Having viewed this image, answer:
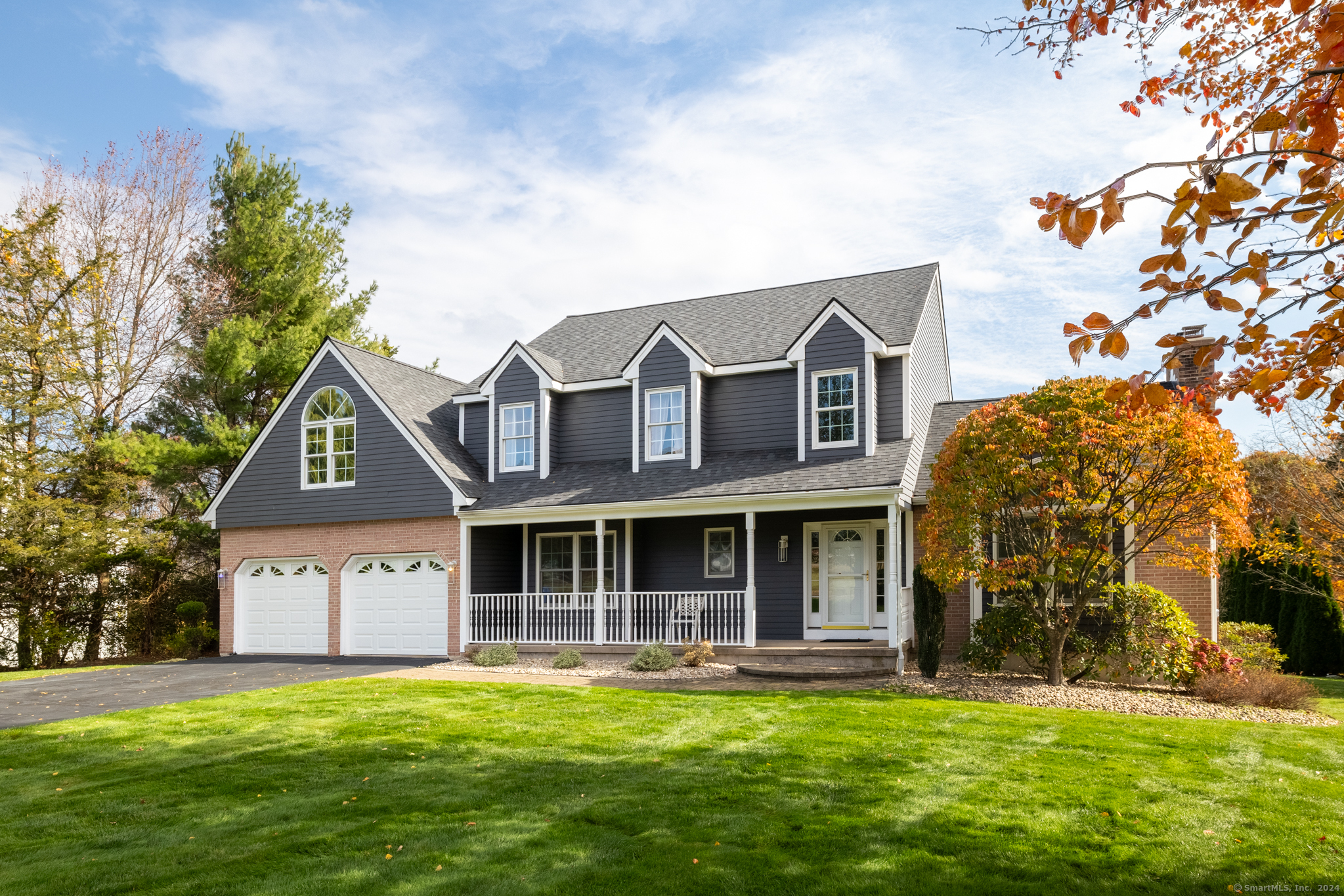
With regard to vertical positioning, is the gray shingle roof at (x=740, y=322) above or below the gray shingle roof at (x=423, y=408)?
above

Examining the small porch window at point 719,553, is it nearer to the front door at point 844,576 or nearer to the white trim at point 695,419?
the white trim at point 695,419

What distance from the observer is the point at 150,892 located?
201 inches

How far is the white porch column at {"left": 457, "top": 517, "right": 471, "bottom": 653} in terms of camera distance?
61.2ft

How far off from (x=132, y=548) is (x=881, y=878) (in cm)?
2442

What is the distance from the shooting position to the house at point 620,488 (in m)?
17.2

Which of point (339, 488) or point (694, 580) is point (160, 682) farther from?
point (694, 580)

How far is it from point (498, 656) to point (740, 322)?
31.4ft

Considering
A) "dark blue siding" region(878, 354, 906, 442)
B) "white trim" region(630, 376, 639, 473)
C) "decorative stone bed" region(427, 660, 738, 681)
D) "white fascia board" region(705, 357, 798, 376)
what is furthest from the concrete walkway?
"white fascia board" region(705, 357, 798, 376)

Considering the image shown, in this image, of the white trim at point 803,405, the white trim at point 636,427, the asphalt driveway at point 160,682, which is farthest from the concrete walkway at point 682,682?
the white trim at point 636,427

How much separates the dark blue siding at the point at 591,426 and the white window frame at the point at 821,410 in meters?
4.50

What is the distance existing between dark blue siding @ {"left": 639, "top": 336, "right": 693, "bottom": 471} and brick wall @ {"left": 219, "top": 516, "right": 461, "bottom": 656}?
457 cm

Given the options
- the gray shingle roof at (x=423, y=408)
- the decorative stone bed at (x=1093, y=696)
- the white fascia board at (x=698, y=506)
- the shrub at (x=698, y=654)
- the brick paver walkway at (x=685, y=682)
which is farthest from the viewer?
the gray shingle roof at (x=423, y=408)

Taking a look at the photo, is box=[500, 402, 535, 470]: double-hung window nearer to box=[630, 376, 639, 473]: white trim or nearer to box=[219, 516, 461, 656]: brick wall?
box=[219, 516, 461, 656]: brick wall

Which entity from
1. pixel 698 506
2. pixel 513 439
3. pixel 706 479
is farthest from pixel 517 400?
pixel 698 506
